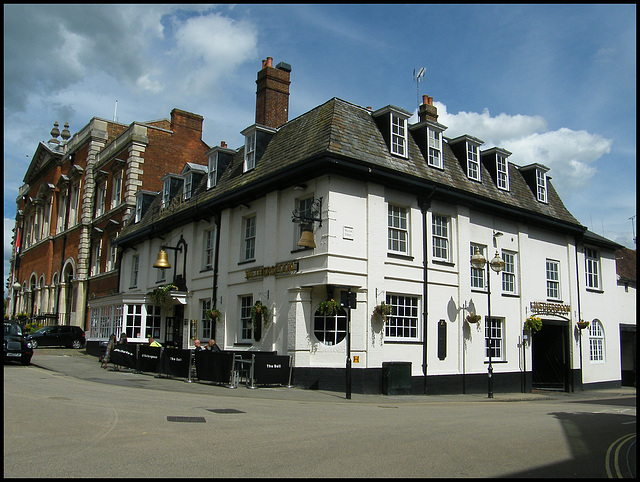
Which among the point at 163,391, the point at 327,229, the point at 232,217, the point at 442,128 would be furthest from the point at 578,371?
the point at 163,391

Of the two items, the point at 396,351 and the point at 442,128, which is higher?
Answer: the point at 442,128

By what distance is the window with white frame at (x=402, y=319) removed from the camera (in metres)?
20.2

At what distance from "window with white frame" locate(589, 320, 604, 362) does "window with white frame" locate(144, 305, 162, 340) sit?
811 inches

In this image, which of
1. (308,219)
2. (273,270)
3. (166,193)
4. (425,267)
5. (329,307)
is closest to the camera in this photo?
(329,307)

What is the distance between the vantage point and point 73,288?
138ft

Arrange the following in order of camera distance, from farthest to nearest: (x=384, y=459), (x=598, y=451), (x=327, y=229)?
(x=327, y=229) → (x=598, y=451) → (x=384, y=459)

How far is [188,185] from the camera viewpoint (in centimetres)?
2889

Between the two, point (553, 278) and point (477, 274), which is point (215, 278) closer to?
point (477, 274)

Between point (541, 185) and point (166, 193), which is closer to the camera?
point (541, 185)

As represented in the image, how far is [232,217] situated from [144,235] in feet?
29.7

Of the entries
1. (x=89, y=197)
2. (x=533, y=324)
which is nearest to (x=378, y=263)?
(x=533, y=324)

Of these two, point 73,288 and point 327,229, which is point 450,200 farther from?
point 73,288

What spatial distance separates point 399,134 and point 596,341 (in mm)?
15190

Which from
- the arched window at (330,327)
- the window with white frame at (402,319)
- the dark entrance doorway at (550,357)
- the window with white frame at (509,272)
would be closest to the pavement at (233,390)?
the arched window at (330,327)
